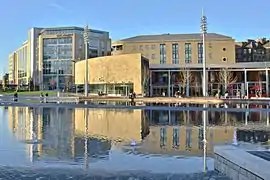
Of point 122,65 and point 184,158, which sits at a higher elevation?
point 122,65

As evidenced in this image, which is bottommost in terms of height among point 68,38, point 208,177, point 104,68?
point 208,177

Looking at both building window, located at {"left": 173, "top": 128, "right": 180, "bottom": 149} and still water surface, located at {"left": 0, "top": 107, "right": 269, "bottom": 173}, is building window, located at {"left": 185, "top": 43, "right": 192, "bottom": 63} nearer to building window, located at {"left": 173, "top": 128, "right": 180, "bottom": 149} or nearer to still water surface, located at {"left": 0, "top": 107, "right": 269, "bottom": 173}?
still water surface, located at {"left": 0, "top": 107, "right": 269, "bottom": 173}

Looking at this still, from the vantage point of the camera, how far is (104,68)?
8344cm

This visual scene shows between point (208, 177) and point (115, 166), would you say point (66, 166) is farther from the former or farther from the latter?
point (208, 177)

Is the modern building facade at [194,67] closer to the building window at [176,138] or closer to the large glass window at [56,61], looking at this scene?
the large glass window at [56,61]

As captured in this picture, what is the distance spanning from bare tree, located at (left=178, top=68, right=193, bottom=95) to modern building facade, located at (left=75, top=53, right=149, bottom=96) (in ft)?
22.8

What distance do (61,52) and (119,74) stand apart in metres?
49.4

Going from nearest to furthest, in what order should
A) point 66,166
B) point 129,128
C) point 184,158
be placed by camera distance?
point 66,166, point 184,158, point 129,128

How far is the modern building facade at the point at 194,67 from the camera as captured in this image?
259ft

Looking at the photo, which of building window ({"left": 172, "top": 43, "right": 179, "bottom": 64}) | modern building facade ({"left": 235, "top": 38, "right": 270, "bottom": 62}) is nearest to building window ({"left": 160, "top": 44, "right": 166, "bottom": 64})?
building window ({"left": 172, "top": 43, "right": 179, "bottom": 64})

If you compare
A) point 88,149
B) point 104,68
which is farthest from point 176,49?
point 88,149

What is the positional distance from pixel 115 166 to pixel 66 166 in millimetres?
1153

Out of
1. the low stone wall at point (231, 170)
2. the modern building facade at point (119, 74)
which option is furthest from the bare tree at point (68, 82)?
the low stone wall at point (231, 170)

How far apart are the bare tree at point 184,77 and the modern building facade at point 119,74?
6949 millimetres
